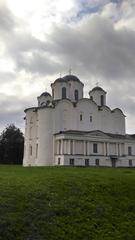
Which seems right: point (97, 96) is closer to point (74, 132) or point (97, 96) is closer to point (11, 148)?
point (74, 132)

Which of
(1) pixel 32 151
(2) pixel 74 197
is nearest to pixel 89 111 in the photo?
(1) pixel 32 151

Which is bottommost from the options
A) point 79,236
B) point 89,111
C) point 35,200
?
point 79,236

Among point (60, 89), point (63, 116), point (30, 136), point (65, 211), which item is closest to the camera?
point (65, 211)

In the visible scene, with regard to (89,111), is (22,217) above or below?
below

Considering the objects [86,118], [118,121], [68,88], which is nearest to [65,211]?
[86,118]

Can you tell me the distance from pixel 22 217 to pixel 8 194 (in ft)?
5.48

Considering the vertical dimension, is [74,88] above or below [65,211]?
above

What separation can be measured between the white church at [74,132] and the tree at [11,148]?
34.6ft

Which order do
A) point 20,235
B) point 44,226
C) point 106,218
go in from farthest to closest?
point 106,218
point 44,226
point 20,235

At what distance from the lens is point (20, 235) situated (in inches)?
291

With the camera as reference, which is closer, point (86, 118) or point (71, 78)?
point (86, 118)

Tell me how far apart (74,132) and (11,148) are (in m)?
18.9

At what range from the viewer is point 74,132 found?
150ft

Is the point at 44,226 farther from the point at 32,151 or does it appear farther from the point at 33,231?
the point at 32,151
